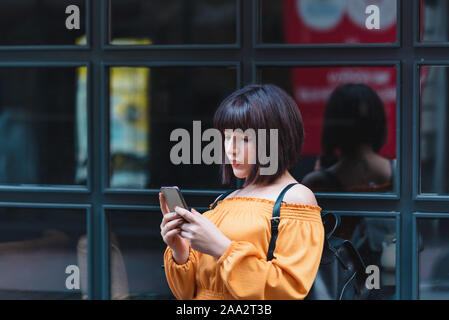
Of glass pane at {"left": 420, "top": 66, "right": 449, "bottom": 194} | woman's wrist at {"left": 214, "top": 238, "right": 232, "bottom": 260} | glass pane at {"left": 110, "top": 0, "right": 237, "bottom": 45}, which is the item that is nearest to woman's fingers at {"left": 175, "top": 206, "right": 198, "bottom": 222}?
woman's wrist at {"left": 214, "top": 238, "right": 232, "bottom": 260}

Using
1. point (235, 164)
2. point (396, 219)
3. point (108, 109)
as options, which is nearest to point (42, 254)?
point (108, 109)

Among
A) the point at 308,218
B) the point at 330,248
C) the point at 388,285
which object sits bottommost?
the point at 388,285

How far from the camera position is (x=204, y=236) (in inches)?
74.2

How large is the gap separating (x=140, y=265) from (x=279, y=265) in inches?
53.5

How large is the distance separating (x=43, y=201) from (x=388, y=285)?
190cm

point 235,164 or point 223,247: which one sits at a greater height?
point 235,164

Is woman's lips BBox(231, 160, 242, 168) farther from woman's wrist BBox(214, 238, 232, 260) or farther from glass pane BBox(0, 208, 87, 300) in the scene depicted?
glass pane BBox(0, 208, 87, 300)

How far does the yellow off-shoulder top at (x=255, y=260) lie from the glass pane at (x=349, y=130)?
89 centimetres

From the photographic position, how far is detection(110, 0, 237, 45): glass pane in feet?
14.6

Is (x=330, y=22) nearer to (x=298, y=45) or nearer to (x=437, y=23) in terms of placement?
(x=298, y=45)

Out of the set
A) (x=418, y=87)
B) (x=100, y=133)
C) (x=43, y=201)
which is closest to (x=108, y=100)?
→ (x=100, y=133)

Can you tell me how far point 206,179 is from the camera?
3.05 m

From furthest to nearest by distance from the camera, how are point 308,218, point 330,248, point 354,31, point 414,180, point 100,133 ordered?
point 354,31 → point 100,133 → point 414,180 → point 330,248 → point 308,218

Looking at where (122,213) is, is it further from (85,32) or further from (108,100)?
(85,32)
